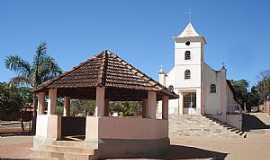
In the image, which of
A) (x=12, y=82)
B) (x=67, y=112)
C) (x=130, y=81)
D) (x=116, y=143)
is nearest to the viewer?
(x=116, y=143)

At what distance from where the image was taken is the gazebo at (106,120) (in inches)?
643

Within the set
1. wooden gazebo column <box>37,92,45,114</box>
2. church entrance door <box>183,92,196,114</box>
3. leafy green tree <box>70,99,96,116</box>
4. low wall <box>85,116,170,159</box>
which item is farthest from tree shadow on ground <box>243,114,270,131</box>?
wooden gazebo column <box>37,92,45,114</box>

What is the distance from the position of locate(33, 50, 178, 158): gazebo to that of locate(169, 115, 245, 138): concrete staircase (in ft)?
55.3

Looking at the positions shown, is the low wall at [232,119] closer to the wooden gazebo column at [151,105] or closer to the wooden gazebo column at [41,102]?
the wooden gazebo column at [151,105]

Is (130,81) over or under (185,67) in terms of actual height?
under

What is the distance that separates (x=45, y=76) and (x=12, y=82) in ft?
9.32

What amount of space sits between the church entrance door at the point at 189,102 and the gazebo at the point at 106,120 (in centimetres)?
2388

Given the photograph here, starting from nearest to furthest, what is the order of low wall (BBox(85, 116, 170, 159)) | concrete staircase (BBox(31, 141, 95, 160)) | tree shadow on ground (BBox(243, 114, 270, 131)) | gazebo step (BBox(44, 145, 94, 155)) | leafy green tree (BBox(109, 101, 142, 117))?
concrete staircase (BBox(31, 141, 95, 160))
gazebo step (BBox(44, 145, 94, 155))
low wall (BBox(85, 116, 170, 159))
leafy green tree (BBox(109, 101, 142, 117))
tree shadow on ground (BBox(243, 114, 270, 131))

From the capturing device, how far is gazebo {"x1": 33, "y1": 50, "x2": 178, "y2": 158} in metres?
16.3

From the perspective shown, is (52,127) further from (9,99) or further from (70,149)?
(9,99)

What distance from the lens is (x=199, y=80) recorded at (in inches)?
1683

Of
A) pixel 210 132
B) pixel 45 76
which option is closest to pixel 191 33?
pixel 210 132

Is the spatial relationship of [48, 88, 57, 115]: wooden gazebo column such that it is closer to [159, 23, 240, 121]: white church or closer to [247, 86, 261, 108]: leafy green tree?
[159, 23, 240, 121]: white church

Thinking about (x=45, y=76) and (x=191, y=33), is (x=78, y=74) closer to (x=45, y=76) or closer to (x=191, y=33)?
(x=45, y=76)
